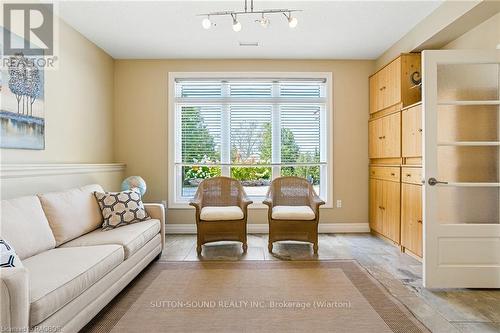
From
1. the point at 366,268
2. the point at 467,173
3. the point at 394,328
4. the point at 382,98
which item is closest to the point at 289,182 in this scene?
the point at 366,268

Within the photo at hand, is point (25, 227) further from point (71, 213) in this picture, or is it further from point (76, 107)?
point (76, 107)

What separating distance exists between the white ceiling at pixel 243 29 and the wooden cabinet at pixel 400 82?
0.34 meters

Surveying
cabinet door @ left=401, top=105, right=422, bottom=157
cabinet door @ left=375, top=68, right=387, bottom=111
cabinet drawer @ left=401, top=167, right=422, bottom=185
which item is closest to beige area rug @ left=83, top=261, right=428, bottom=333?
cabinet drawer @ left=401, top=167, right=422, bottom=185

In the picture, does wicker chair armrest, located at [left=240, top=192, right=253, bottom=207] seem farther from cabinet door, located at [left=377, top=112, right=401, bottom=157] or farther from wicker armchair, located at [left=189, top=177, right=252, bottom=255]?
cabinet door, located at [left=377, top=112, right=401, bottom=157]

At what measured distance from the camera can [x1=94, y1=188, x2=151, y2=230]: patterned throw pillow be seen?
9.89 feet

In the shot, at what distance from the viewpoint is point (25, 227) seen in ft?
6.97

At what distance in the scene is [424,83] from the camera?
8.41ft

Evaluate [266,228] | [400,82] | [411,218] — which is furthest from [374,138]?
[266,228]

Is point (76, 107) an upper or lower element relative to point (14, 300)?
upper

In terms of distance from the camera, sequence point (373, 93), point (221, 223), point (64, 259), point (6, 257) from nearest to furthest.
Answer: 1. point (6, 257)
2. point (64, 259)
3. point (221, 223)
4. point (373, 93)

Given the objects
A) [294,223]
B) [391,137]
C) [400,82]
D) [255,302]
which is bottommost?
[255,302]

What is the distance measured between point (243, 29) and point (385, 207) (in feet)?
9.54

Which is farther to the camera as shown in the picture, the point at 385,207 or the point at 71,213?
the point at 385,207

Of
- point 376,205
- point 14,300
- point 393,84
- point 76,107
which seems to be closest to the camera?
point 14,300
